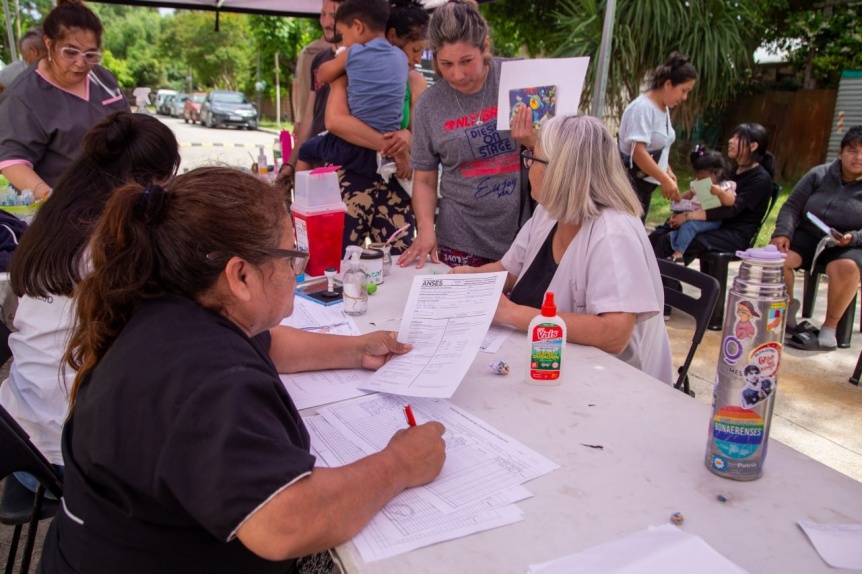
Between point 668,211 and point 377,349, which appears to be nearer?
point 377,349

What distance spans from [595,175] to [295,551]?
4.56ft

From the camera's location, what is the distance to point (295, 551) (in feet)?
2.93

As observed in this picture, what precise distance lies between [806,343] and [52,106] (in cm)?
434

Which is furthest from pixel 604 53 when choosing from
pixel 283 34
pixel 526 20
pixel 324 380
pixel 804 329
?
pixel 283 34

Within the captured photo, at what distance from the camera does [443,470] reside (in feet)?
3.80

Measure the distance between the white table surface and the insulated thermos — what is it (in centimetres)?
13

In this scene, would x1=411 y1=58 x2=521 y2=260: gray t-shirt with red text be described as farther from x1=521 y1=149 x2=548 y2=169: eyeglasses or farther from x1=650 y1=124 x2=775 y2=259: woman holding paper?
x1=650 y1=124 x2=775 y2=259: woman holding paper

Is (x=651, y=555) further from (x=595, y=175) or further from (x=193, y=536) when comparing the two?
(x=595, y=175)

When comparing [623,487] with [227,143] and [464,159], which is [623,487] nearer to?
[464,159]

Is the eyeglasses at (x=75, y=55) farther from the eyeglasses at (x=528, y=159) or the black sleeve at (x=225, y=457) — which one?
the black sleeve at (x=225, y=457)

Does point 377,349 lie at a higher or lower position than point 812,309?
higher

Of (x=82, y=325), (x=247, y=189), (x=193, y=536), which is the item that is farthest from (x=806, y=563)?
(x=82, y=325)

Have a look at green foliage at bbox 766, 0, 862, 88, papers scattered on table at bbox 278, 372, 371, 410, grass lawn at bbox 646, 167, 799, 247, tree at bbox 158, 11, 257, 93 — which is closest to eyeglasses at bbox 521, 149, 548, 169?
papers scattered on table at bbox 278, 372, 371, 410

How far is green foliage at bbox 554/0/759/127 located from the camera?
894 cm
